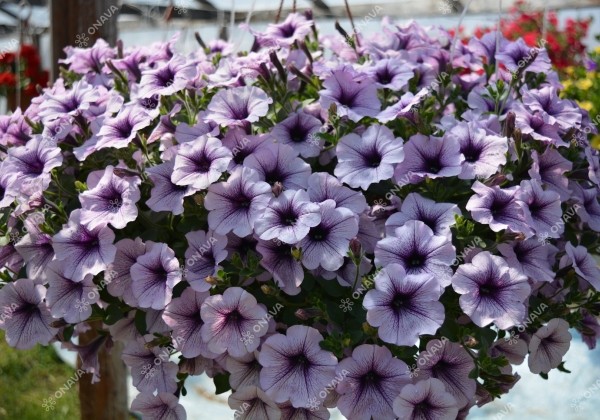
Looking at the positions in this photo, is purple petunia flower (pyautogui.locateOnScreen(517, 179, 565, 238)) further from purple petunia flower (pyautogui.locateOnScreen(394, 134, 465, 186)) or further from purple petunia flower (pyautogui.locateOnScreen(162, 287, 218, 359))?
purple petunia flower (pyautogui.locateOnScreen(162, 287, 218, 359))

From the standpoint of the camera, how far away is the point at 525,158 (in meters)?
1.18

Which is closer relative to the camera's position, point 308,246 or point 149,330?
point 308,246

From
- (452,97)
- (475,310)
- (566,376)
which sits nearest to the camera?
(475,310)

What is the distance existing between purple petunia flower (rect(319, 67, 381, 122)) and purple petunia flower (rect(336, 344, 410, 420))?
15.9 inches

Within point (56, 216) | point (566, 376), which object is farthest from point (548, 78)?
point (566, 376)

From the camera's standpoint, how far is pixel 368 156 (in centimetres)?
109

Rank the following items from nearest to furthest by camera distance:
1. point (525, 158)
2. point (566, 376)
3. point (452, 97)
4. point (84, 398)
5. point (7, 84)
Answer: point (525, 158), point (452, 97), point (84, 398), point (566, 376), point (7, 84)

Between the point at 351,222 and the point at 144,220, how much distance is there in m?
0.36

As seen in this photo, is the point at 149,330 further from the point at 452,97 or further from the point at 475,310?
the point at 452,97

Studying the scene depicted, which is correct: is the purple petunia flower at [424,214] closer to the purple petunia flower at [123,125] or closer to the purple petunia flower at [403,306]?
the purple petunia flower at [403,306]

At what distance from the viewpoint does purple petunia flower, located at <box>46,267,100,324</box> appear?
108cm

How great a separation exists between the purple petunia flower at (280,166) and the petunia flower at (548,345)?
0.41 meters

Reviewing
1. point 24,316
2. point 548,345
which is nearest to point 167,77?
point 24,316

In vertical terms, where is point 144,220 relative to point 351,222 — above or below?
below
